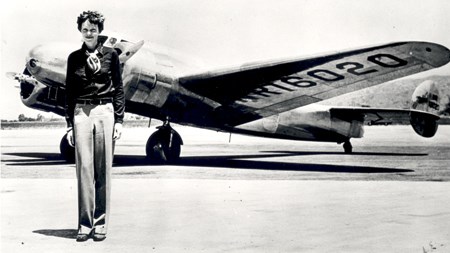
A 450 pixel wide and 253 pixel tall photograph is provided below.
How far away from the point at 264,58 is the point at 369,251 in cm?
740

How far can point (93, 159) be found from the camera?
4.29 m

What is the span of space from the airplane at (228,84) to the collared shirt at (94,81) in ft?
18.1

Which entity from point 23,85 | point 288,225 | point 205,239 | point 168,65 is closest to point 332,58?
point 168,65

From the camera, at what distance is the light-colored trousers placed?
424 centimetres

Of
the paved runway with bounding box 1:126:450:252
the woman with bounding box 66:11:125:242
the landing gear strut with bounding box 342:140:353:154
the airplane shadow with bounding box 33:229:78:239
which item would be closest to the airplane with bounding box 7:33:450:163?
the paved runway with bounding box 1:126:450:252

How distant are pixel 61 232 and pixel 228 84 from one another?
753cm

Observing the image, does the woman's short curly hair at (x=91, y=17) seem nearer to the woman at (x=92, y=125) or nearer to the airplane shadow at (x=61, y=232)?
the woman at (x=92, y=125)

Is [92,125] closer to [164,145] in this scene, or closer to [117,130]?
[117,130]

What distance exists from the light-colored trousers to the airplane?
5.72 meters

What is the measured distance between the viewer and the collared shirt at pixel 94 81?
4.25 m

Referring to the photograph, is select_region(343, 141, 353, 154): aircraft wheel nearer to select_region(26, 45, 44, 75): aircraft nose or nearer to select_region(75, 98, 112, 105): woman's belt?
select_region(26, 45, 44, 75): aircraft nose

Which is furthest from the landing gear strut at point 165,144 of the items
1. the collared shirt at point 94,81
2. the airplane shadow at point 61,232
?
the collared shirt at point 94,81

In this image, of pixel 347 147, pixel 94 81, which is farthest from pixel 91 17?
pixel 347 147

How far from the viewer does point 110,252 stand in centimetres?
386
